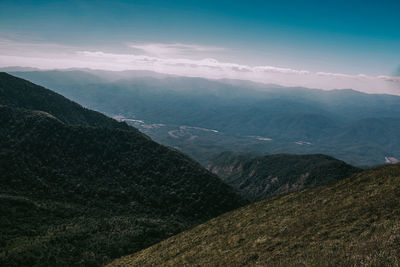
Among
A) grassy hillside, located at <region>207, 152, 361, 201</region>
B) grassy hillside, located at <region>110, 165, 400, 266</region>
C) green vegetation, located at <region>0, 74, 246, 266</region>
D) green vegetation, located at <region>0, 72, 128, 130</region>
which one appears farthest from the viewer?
green vegetation, located at <region>0, 72, 128, 130</region>

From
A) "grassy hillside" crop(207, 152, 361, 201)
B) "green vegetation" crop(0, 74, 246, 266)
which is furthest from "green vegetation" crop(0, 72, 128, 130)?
"grassy hillside" crop(207, 152, 361, 201)

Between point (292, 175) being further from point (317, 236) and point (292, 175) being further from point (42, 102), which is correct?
point (42, 102)

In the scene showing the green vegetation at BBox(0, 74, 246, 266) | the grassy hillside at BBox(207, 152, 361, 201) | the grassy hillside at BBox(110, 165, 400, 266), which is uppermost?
the grassy hillside at BBox(110, 165, 400, 266)

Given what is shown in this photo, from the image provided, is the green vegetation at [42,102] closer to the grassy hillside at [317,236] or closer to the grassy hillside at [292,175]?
the grassy hillside at [292,175]

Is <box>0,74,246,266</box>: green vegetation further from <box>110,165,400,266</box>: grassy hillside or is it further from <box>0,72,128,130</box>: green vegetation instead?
<box>110,165,400,266</box>: grassy hillside

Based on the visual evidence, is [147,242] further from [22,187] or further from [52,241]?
[22,187]

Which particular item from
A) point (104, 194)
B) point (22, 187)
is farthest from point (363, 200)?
point (22, 187)
